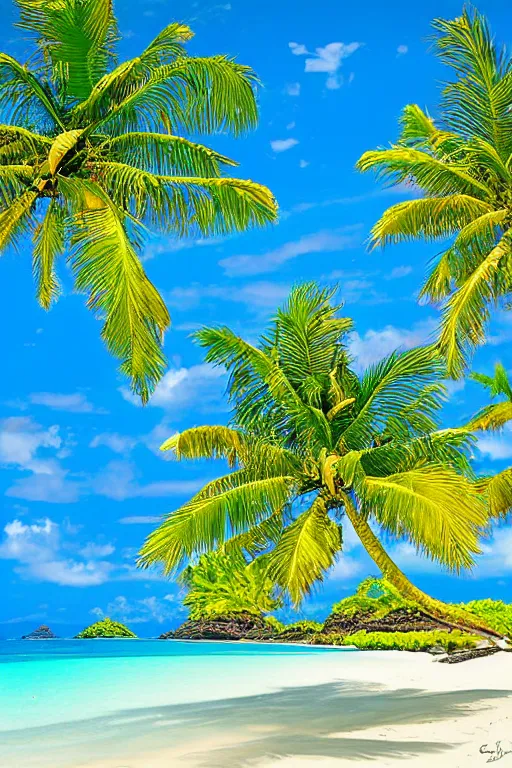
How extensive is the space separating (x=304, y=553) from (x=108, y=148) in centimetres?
573

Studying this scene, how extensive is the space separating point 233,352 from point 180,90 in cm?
364

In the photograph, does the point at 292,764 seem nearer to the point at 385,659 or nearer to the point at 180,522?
the point at 180,522

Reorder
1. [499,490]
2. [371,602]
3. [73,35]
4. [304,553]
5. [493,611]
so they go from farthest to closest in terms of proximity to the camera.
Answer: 1. [371,602]
2. [493,611]
3. [499,490]
4. [73,35]
5. [304,553]

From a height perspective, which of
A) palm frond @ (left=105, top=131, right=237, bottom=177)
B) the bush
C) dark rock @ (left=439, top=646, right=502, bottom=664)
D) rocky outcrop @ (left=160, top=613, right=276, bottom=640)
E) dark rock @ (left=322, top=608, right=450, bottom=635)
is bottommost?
dark rock @ (left=439, top=646, right=502, bottom=664)

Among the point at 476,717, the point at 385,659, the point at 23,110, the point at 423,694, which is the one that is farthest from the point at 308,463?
the point at 385,659

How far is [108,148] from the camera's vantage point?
432 inches

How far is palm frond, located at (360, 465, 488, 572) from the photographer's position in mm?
9555

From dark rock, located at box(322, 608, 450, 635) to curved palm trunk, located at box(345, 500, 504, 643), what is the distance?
7.84 metres

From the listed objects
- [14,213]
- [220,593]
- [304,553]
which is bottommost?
[304,553]

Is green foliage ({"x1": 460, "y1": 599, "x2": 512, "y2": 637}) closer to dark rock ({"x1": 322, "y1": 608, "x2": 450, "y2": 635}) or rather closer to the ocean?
dark rock ({"x1": 322, "y1": 608, "x2": 450, "y2": 635})

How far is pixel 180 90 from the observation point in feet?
37.0

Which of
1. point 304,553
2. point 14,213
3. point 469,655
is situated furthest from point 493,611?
point 14,213

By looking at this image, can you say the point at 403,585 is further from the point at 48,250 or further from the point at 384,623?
the point at 384,623
